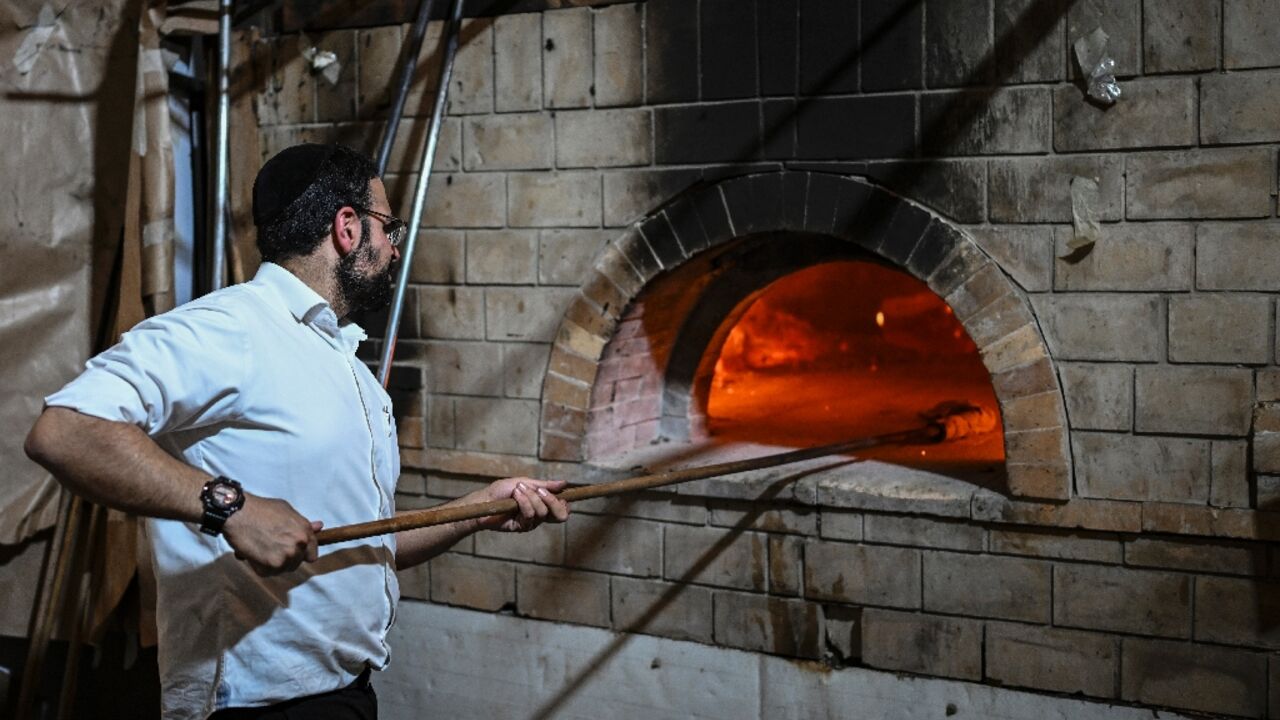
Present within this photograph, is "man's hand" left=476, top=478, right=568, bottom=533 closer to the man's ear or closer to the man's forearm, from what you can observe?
the man's ear

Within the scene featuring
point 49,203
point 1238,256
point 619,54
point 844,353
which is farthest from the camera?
point 844,353

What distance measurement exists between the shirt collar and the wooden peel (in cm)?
48

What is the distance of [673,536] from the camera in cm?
441

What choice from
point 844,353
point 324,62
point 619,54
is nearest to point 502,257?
point 619,54

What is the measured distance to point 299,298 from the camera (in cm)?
267

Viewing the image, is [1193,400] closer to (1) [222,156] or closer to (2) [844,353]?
(2) [844,353]

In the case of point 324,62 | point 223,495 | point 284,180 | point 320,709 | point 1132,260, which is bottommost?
point 320,709

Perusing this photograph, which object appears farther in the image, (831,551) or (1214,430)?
(831,551)

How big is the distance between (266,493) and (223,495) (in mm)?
279

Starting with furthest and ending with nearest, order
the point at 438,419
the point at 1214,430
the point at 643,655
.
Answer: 1. the point at 438,419
2. the point at 643,655
3. the point at 1214,430

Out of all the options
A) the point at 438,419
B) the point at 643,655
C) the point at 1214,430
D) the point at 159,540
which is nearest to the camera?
the point at 159,540

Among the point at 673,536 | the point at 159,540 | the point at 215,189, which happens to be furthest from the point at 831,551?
the point at 215,189

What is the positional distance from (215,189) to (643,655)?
2.42 m

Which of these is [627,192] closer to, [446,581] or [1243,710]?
[446,581]
